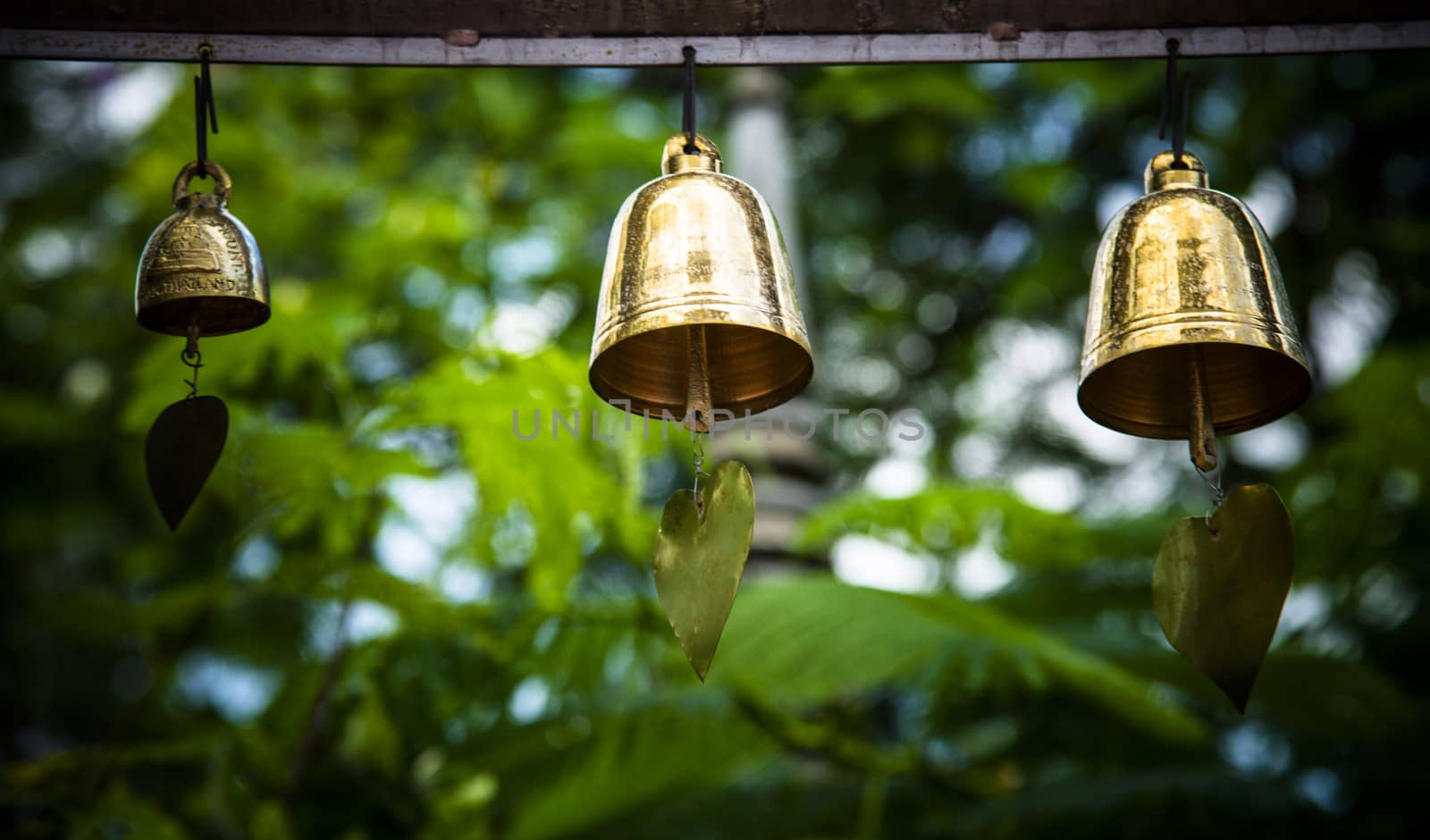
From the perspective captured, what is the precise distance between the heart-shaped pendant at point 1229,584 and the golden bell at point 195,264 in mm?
1497

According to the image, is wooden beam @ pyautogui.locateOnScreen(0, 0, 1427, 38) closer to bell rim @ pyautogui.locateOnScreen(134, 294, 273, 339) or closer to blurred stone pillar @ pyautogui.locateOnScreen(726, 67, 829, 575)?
bell rim @ pyautogui.locateOnScreen(134, 294, 273, 339)

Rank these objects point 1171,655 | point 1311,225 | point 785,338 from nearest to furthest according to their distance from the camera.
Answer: point 785,338 < point 1171,655 < point 1311,225

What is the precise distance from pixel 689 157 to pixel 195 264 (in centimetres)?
80

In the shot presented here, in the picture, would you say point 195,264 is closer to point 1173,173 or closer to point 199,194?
point 199,194

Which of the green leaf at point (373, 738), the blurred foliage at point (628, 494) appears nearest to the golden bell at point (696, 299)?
the blurred foliage at point (628, 494)

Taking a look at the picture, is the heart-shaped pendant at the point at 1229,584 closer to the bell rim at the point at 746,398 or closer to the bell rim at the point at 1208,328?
the bell rim at the point at 1208,328

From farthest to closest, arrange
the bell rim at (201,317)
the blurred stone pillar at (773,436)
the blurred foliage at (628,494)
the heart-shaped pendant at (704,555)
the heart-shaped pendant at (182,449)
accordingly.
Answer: the blurred stone pillar at (773,436) → the blurred foliage at (628,494) → the bell rim at (201,317) → the heart-shaped pendant at (182,449) → the heart-shaped pendant at (704,555)

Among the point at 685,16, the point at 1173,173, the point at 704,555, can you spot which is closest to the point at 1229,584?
the point at 1173,173

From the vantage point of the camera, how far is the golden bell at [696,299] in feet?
6.48

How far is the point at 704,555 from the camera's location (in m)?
1.96

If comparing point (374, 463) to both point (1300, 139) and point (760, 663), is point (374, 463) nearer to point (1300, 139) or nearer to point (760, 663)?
point (760, 663)

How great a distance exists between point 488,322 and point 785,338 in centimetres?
245

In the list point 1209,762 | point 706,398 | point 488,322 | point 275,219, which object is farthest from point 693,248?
point 275,219

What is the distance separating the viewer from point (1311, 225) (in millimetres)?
6070
